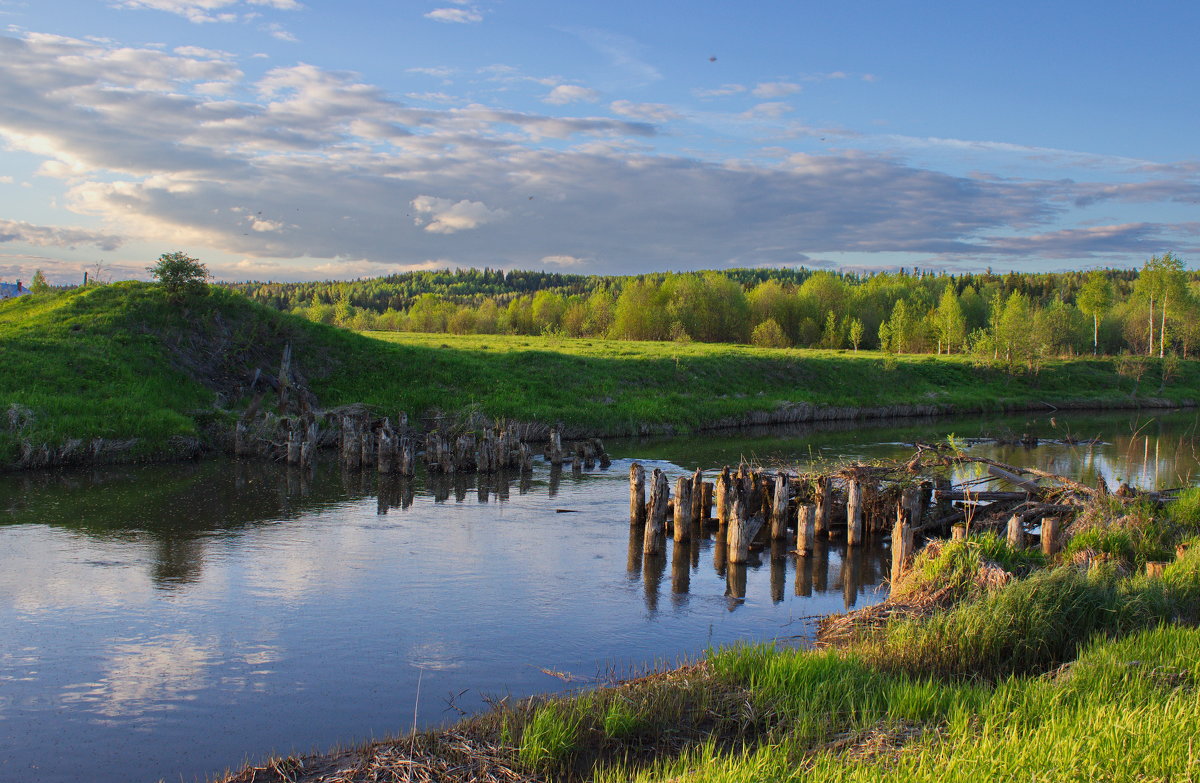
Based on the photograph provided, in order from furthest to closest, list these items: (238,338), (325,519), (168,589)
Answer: (238,338)
(325,519)
(168,589)

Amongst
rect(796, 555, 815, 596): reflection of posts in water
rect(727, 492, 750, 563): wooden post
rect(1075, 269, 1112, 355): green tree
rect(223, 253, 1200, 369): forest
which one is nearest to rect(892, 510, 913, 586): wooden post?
rect(796, 555, 815, 596): reflection of posts in water

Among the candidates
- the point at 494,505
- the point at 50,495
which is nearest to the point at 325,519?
the point at 494,505

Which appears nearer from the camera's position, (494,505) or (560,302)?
(494,505)

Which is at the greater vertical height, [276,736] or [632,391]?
[632,391]

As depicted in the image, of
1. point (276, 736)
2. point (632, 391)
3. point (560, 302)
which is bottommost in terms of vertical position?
point (276, 736)

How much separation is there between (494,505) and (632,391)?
22.6m

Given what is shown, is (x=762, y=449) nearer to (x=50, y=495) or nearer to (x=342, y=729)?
(x=50, y=495)

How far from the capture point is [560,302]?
4331 inches

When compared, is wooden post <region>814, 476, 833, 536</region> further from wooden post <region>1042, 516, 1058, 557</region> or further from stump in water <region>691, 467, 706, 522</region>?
wooden post <region>1042, 516, 1058, 557</region>

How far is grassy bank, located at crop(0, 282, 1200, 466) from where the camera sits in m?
26.9

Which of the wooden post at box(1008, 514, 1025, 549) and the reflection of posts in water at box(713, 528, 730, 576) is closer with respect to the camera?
the wooden post at box(1008, 514, 1025, 549)

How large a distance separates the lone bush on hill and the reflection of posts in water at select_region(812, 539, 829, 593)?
2987cm

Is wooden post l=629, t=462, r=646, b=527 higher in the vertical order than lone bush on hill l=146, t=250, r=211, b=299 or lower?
lower

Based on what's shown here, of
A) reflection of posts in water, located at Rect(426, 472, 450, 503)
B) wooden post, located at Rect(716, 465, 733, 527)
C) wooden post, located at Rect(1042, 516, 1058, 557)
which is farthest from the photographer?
reflection of posts in water, located at Rect(426, 472, 450, 503)
